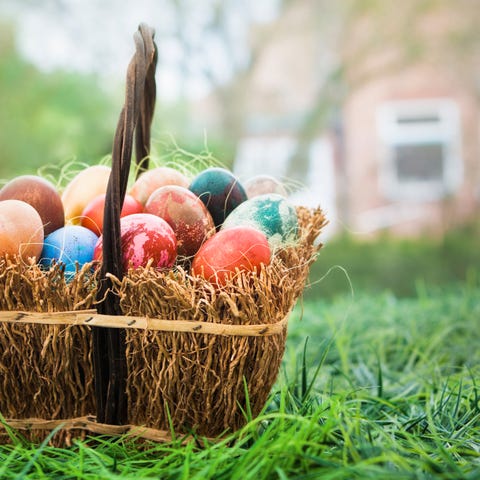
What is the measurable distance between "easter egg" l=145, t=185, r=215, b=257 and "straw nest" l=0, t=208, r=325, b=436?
0.55 ft

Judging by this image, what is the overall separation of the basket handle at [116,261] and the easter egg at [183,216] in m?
0.19

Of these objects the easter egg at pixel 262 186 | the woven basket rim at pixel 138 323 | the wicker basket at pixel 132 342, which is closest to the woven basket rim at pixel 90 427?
the wicker basket at pixel 132 342

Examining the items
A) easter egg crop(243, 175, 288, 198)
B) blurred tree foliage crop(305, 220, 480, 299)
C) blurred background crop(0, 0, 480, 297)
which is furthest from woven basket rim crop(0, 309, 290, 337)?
blurred background crop(0, 0, 480, 297)

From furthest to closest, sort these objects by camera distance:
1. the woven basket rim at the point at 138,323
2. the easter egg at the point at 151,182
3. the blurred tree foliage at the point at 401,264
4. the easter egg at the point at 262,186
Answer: the blurred tree foliage at the point at 401,264
the easter egg at the point at 262,186
the easter egg at the point at 151,182
the woven basket rim at the point at 138,323

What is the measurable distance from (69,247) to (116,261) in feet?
0.59

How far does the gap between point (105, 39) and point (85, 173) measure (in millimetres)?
7390

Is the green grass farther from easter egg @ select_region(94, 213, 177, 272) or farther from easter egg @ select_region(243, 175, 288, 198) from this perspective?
easter egg @ select_region(243, 175, 288, 198)

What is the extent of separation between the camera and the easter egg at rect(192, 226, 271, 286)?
1.16 m

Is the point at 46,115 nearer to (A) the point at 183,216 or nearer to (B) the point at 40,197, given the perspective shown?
(B) the point at 40,197

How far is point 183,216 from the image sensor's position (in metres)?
1.30

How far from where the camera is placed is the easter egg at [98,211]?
136 cm

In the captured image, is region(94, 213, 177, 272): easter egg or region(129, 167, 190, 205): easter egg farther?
region(129, 167, 190, 205): easter egg

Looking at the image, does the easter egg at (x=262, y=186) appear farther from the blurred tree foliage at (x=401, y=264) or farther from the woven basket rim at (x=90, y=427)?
the blurred tree foliage at (x=401, y=264)

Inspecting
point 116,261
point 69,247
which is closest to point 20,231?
point 69,247
